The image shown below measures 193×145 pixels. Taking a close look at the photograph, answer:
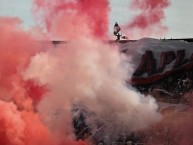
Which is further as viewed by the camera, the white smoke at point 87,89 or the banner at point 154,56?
the banner at point 154,56

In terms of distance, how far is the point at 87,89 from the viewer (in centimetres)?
1750

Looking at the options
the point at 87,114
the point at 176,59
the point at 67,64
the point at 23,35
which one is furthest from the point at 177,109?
the point at 23,35

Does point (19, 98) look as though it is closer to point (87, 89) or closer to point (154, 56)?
point (87, 89)

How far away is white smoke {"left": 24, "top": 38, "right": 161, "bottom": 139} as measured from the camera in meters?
17.4

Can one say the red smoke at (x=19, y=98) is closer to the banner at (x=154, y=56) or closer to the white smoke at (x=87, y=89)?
the white smoke at (x=87, y=89)

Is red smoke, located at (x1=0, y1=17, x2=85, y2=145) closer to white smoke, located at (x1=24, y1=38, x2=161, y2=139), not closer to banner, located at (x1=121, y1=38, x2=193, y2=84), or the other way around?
white smoke, located at (x1=24, y1=38, x2=161, y2=139)

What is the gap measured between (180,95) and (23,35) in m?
7.29

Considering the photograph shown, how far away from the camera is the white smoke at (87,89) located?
17359 millimetres

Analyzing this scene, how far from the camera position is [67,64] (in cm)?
1759

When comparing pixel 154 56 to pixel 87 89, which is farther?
pixel 154 56

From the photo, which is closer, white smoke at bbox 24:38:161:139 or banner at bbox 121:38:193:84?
white smoke at bbox 24:38:161:139

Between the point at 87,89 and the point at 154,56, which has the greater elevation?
the point at 154,56

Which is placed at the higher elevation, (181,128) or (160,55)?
(160,55)

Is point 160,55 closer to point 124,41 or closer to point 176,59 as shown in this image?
point 176,59
